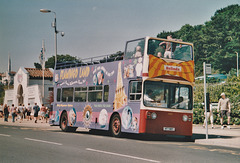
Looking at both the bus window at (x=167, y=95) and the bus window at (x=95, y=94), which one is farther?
the bus window at (x=95, y=94)

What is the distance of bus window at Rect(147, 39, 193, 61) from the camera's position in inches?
645

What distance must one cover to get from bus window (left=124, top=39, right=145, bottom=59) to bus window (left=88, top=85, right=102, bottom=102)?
275 centimetres

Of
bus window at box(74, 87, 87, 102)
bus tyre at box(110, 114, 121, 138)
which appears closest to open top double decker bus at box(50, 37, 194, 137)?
bus tyre at box(110, 114, 121, 138)

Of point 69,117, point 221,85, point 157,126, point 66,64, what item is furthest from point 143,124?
point 221,85

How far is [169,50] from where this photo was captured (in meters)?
16.9

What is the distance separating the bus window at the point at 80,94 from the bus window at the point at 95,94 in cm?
51

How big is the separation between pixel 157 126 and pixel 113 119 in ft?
8.74

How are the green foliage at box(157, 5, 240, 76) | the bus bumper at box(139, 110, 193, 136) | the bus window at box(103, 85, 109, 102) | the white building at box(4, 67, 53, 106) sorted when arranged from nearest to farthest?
1. the bus bumper at box(139, 110, 193, 136)
2. the bus window at box(103, 85, 109, 102)
3. the white building at box(4, 67, 53, 106)
4. the green foliage at box(157, 5, 240, 76)

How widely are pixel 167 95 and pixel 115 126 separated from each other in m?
2.99

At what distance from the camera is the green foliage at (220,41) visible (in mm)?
86438

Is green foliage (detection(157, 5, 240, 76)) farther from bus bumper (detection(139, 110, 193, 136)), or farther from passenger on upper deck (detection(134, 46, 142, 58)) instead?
passenger on upper deck (detection(134, 46, 142, 58))

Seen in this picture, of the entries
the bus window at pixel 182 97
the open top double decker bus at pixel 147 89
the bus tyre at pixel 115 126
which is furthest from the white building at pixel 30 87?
the bus window at pixel 182 97

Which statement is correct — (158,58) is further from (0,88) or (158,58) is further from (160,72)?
(0,88)

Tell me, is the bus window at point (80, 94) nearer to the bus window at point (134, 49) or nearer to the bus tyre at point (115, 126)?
the bus tyre at point (115, 126)
